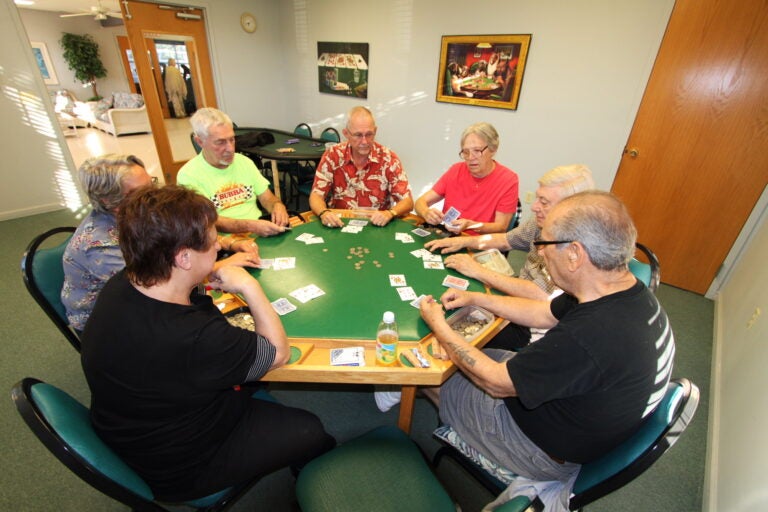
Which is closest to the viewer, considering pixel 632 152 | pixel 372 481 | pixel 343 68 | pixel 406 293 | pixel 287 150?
pixel 372 481

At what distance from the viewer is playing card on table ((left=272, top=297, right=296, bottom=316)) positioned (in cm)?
146

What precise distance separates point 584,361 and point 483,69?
3893 millimetres

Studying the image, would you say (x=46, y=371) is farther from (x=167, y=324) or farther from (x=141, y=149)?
(x=141, y=149)

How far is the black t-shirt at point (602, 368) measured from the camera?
3.15ft

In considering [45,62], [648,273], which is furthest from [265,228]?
[45,62]

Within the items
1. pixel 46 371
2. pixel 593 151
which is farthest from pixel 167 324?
pixel 593 151

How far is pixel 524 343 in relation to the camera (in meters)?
1.93

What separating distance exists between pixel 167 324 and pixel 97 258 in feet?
2.77

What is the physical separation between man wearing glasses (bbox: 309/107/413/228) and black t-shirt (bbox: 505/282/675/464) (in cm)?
173

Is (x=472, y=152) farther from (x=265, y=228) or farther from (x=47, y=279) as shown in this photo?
(x=47, y=279)

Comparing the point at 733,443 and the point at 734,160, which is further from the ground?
the point at 734,160

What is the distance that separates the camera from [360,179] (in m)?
2.83

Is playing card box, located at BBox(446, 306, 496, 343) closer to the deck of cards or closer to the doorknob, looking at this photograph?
the deck of cards

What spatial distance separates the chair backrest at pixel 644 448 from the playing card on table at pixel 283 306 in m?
1.19
